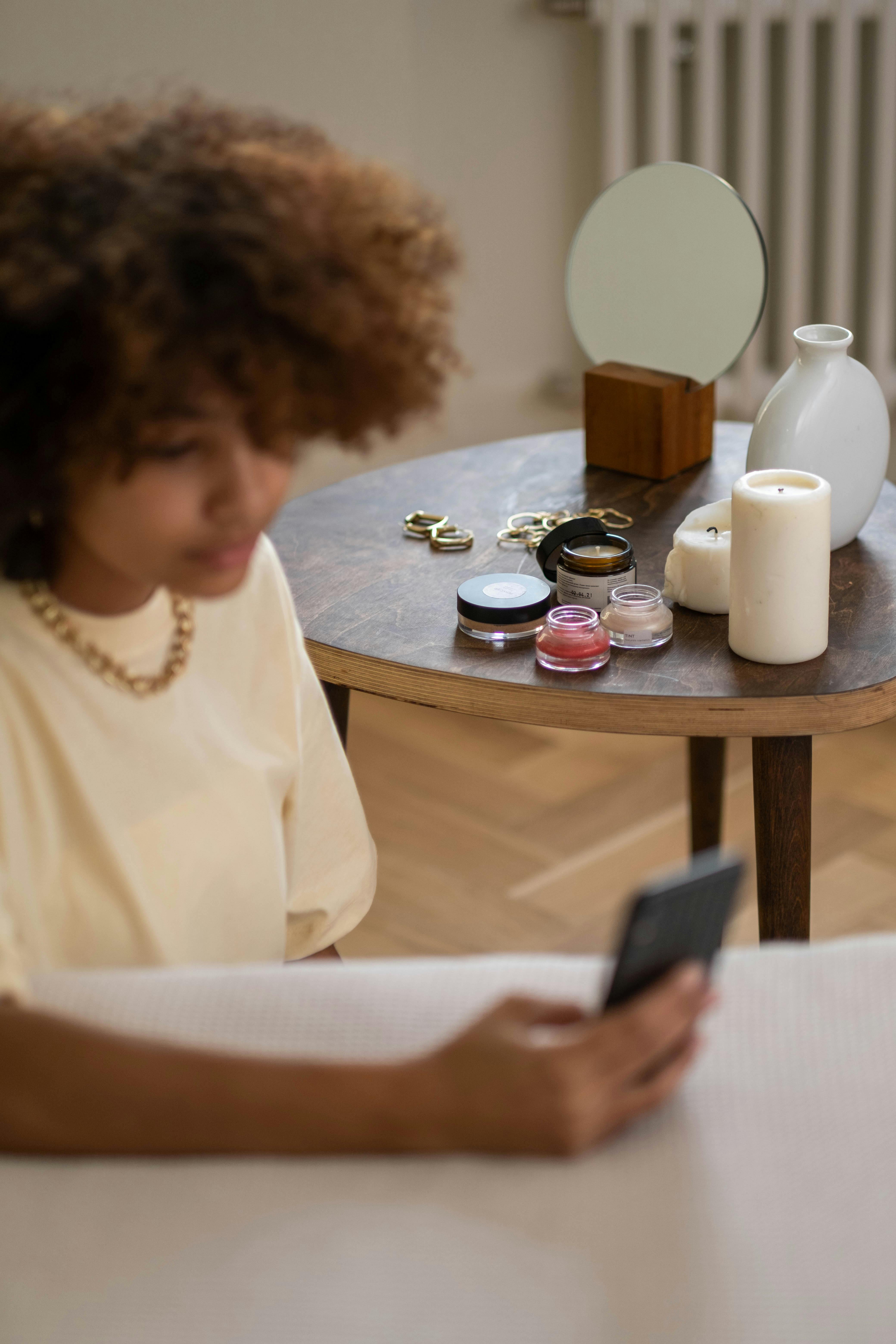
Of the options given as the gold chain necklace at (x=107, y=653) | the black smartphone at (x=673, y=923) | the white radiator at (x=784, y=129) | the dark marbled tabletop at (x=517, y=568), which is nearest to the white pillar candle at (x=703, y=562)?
the dark marbled tabletop at (x=517, y=568)

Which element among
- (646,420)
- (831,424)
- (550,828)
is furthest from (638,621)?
(550,828)

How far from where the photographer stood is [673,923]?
1.81ft

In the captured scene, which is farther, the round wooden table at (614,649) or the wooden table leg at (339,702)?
the wooden table leg at (339,702)

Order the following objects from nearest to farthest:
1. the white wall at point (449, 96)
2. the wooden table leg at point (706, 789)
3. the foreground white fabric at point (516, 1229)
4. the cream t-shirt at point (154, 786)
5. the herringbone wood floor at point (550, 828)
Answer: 1. the foreground white fabric at point (516, 1229)
2. the cream t-shirt at point (154, 786)
3. the wooden table leg at point (706, 789)
4. the herringbone wood floor at point (550, 828)
5. the white wall at point (449, 96)

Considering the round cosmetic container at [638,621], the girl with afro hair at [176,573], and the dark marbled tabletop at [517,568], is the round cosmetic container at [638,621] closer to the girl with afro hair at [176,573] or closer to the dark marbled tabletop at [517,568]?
the dark marbled tabletop at [517,568]

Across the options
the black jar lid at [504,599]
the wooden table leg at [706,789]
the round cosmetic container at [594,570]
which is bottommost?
the wooden table leg at [706,789]

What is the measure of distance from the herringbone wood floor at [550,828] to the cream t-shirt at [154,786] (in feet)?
3.14

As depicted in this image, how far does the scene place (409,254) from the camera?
710 mm

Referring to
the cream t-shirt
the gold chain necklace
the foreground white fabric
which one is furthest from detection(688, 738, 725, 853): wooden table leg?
the foreground white fabric

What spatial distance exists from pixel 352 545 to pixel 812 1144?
3.04 feet

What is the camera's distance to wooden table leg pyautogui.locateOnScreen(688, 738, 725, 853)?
1.66 m

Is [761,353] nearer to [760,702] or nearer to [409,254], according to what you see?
[760,702]

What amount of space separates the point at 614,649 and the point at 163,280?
0.65m

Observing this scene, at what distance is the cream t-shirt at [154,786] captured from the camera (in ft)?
2.41
